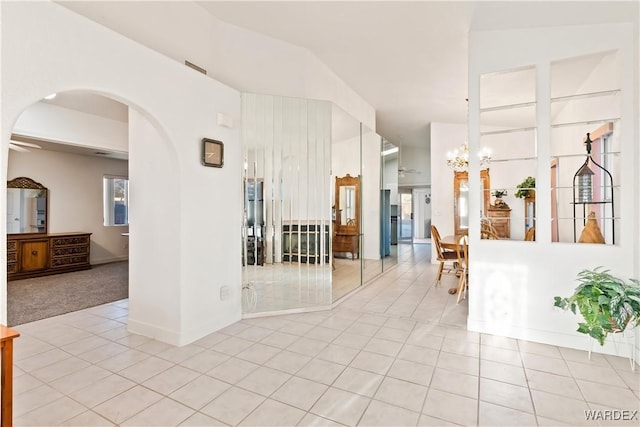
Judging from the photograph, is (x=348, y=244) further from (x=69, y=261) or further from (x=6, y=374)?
(x=69, y=261)

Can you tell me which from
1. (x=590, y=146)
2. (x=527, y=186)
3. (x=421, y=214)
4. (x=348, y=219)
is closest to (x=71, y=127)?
(x=348, y=219)

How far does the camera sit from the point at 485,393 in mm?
2014

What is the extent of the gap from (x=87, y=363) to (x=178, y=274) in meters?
0.92

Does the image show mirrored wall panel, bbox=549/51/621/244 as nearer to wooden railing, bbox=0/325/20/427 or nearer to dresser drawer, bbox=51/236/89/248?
wooden railing, bbox=0/325/20/427

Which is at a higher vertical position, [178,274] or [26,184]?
[26,184]

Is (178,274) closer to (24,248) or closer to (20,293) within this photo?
(20,293)

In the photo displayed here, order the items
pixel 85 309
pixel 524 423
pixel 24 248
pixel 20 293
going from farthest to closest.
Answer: pixel 24 248
pixel 20 293
pixel 85 309
pixel 524 423

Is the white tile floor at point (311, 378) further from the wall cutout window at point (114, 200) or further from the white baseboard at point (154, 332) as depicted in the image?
the wall cutout window at point (114, 200)

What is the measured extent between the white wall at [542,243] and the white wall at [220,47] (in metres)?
2.15

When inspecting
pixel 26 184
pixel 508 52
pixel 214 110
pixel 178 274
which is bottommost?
pixel 178 274

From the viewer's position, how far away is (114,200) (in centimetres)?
750

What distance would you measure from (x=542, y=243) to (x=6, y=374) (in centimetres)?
371

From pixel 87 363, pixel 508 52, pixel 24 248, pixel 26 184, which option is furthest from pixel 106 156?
pixel 508 52

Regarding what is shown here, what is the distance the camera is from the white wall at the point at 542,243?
8.41 feet
